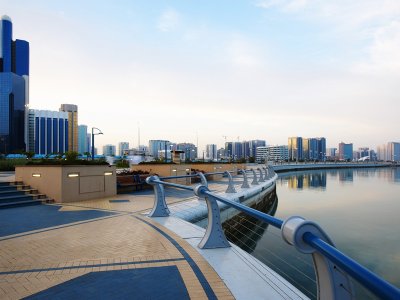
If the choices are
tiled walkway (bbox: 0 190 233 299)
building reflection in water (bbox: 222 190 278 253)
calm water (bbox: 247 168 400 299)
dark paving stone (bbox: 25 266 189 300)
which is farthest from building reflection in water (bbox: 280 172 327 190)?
dark paving stone (bbox: 25 266 189 300)

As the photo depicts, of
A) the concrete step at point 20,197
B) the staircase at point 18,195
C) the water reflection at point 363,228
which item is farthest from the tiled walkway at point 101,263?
the water reflection at point 363,228

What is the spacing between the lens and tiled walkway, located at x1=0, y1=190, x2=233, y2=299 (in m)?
4.17

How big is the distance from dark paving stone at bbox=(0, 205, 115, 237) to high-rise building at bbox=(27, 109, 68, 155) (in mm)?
162325

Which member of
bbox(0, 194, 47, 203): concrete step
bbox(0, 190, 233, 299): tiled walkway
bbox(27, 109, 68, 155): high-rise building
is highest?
bbox(27, 109, 68, 155): high-rise building

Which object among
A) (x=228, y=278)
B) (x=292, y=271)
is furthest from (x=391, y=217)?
(x=228, y=278)

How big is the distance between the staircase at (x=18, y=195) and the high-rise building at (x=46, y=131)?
159m

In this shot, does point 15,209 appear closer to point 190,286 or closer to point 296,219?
point 190,286

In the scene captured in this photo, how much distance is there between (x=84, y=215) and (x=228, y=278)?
7.26 meters

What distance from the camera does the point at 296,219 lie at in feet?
6.75

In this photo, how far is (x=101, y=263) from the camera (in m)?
5.33

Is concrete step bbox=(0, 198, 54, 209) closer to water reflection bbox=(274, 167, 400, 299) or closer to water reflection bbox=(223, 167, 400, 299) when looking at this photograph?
→ water reflection bbox=(223, 167, 400, 299)

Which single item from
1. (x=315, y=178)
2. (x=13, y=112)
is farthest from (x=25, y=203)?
(x=13, y=112)

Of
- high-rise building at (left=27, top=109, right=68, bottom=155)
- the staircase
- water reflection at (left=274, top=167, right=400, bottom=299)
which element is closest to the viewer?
water reflection at (left=274, top=167, right=400, bottom=299)

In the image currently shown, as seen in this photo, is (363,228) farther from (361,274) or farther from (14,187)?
(14,187)
